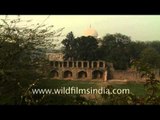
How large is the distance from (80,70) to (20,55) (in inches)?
45.1

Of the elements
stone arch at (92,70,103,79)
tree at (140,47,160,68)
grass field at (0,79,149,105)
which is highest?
tree at (140,47,160,68)

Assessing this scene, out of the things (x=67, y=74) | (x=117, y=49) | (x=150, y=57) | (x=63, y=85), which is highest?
(x=117, y=49)

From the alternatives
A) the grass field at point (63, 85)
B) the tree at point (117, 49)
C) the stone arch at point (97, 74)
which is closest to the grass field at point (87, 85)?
the grass field at point (63, 85)

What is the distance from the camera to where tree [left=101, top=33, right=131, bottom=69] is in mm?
7336

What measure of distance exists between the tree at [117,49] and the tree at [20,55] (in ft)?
3.01

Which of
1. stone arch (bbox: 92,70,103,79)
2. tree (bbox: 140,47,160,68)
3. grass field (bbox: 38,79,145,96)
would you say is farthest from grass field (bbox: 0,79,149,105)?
tree (bbox: 140,47,160,68)

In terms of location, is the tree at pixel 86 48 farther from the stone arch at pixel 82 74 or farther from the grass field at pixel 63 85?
the grass field at pixel 63 85

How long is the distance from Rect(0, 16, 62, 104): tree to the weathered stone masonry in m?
0.32

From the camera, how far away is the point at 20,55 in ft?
25.3

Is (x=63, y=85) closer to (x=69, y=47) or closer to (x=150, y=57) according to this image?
(x=69, y=47)

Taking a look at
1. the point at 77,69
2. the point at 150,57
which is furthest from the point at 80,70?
the point at 150,57

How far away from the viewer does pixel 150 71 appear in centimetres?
741

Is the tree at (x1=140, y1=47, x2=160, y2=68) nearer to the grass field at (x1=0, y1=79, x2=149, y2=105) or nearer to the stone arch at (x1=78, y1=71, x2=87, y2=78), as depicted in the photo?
the grass field at (x1=0, y1=79, x2=149, y2=105)
